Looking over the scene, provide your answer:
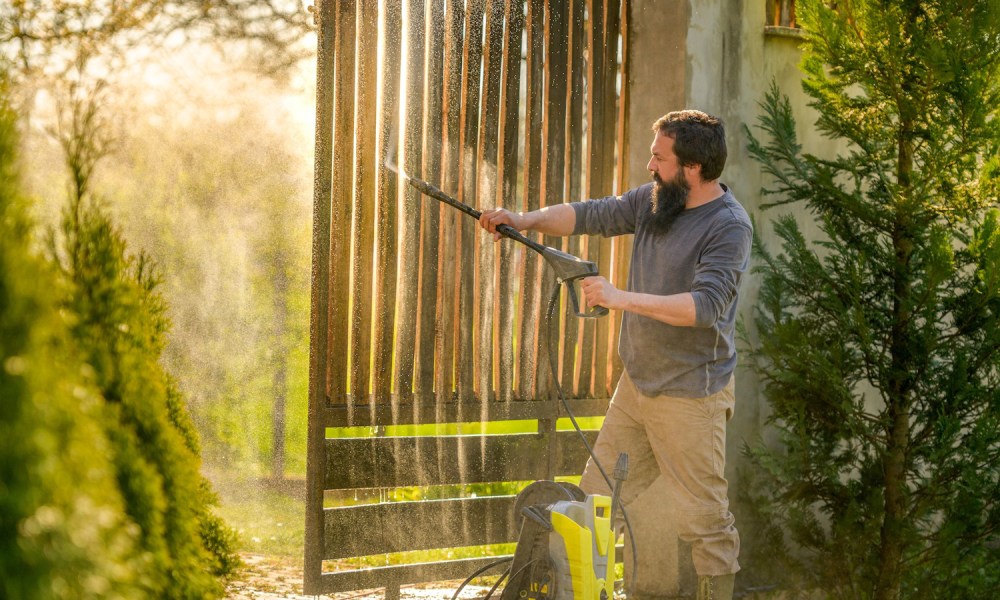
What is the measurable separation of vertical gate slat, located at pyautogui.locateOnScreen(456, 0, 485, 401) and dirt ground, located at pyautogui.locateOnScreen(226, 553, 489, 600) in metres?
1.16

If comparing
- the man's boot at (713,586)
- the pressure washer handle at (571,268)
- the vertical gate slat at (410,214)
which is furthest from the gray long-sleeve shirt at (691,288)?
the vertical gate slat at (410,214)

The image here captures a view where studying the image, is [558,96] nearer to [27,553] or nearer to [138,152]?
[138,152]

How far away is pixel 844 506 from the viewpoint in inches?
178

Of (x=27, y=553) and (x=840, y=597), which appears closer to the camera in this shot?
(x=27, y=553)

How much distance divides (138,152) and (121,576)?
364 cm

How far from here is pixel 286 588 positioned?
183 inches

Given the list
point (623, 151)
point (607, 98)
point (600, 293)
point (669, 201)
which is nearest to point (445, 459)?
point (600, 293)

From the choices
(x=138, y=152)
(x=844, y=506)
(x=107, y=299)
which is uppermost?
(x=138, y=152)

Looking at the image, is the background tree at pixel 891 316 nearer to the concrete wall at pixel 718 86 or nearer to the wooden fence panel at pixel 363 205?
the concrete wall at pixel 718 86

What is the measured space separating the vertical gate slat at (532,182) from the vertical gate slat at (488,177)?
172mm

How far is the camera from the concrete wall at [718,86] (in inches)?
181

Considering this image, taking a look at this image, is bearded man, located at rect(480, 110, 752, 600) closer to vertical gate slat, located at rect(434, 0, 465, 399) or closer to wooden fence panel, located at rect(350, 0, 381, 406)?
vertical gate slat, located at rect(434, 0, 465, 399)

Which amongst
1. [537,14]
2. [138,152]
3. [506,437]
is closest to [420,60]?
[537,14]

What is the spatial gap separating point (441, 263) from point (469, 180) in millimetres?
419
